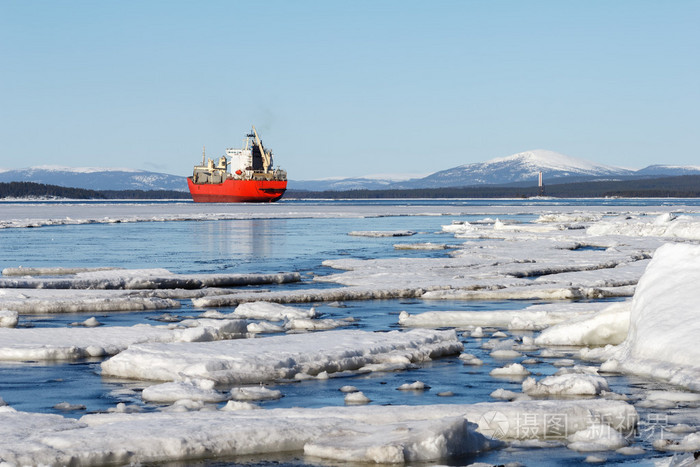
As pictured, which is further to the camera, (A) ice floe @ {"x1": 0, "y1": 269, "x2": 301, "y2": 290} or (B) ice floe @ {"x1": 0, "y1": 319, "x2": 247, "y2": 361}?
(A) ice floe @ {"x1": 0, "y1": 269, "x2": 301, "y2": 290}

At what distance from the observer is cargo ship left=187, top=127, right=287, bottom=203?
10150cm

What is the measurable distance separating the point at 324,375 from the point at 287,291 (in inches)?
256

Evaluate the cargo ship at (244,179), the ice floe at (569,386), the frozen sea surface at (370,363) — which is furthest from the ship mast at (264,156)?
the ice floe at (569,386)

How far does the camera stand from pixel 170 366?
8133 mm

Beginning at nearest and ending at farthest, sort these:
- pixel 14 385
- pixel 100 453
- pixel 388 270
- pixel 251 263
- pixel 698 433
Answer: pixel 100 453 → pixel 698 433 → pixel 14 385 → pixel 388 270 → pixel 251 263

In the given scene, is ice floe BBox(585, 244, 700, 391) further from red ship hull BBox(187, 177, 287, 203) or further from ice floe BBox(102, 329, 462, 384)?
red ship hull BBox(187, 177, 287, 203)

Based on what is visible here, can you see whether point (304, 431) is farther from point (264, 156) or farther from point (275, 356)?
point (264, 156)

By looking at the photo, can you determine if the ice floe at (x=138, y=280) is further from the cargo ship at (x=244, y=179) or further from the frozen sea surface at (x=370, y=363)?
the cargo ship at (x=244, y=179)

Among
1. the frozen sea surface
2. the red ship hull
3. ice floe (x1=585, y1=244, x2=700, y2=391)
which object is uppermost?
the red ship hull

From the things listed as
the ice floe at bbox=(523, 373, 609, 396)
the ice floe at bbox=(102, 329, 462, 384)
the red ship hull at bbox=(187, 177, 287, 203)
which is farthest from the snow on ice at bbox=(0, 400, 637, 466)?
the red ship hull at bbox=(187, 177, 287, 203)

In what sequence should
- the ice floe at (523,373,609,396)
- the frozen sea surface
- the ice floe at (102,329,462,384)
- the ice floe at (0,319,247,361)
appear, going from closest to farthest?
the frozen sea surface, the ice floe at (523,373,609,396), the ice floe at (102,329,462,384), the ice floe at (0,319,247,361)

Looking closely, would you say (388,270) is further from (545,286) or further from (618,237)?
(618,237)

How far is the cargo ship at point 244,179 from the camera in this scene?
101500 millimetres

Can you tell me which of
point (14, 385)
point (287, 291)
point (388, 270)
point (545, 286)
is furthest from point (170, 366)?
point (388, 270)
